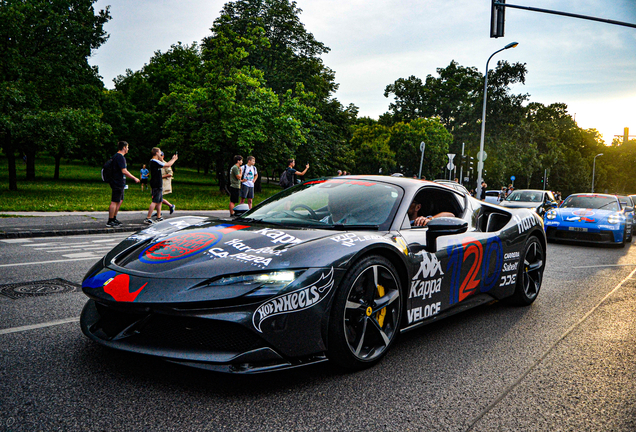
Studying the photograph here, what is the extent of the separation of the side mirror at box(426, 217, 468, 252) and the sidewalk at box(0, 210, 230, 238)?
736 centimetres

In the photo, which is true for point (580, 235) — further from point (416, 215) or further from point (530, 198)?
point (416, 215)

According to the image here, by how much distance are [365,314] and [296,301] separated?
2.06 feet

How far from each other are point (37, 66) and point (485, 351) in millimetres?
24000

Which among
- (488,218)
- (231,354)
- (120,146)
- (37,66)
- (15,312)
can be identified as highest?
(37,66)

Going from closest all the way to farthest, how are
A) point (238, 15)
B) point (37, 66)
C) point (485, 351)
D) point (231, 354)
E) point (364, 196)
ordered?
point (231, 354) < point (485, 351) < point (364, 196) < point (37, 66) < point (238, 15)

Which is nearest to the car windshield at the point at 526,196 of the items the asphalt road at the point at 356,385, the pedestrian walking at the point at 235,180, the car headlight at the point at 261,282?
the pedestrian walking at the point at 235,180

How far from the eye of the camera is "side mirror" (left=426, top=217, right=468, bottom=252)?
366 cm

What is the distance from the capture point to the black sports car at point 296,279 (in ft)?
Result: 8.64

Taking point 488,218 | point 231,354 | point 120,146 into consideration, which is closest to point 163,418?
point 231,354

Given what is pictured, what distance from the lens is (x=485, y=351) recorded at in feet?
12.2

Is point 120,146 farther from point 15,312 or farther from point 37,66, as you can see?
point 37,66

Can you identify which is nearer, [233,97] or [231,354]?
[231,354]

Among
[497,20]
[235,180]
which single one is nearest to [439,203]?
[497,20]

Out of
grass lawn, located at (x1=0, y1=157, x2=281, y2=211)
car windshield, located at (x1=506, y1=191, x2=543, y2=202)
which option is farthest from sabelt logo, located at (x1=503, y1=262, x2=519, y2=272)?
grass lawn, located at (x1=0, y1=157, x2=281, y2=211)
